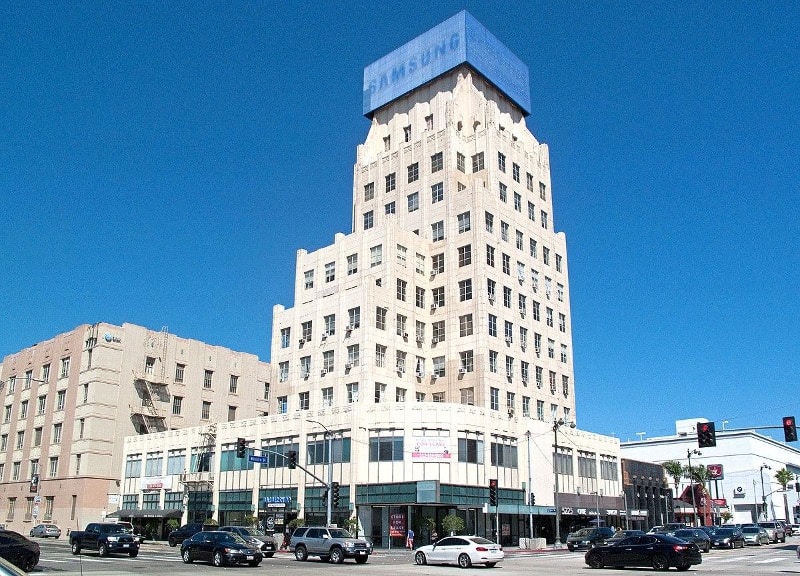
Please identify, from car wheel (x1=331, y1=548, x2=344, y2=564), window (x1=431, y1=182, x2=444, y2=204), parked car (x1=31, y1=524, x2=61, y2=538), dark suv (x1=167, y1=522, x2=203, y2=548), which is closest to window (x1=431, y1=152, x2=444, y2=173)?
window (x1=431, y1=182, x2=444, y2=204)

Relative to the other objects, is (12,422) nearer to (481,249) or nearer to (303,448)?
(303,448)

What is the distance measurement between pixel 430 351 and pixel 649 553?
48.5m

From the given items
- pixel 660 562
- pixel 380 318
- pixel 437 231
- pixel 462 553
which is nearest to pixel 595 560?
pixel 660 562

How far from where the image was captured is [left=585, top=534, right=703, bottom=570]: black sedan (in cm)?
3309

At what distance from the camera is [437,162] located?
87812 mm

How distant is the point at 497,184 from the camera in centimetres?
8669

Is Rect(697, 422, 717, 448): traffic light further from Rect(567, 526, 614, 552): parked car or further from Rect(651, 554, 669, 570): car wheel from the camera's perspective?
Rect(567, 526, 614, 552): parked car

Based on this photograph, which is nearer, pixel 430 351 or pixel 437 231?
pixel 430 351

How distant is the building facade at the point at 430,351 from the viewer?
212ft

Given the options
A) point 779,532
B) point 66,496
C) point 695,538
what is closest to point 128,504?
point 66,496

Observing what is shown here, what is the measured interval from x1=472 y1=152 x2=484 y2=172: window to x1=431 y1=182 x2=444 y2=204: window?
4663mm

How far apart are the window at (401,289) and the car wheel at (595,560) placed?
46.7 meters

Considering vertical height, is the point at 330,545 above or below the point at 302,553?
above

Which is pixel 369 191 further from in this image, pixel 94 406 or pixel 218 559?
pixel 218 559
